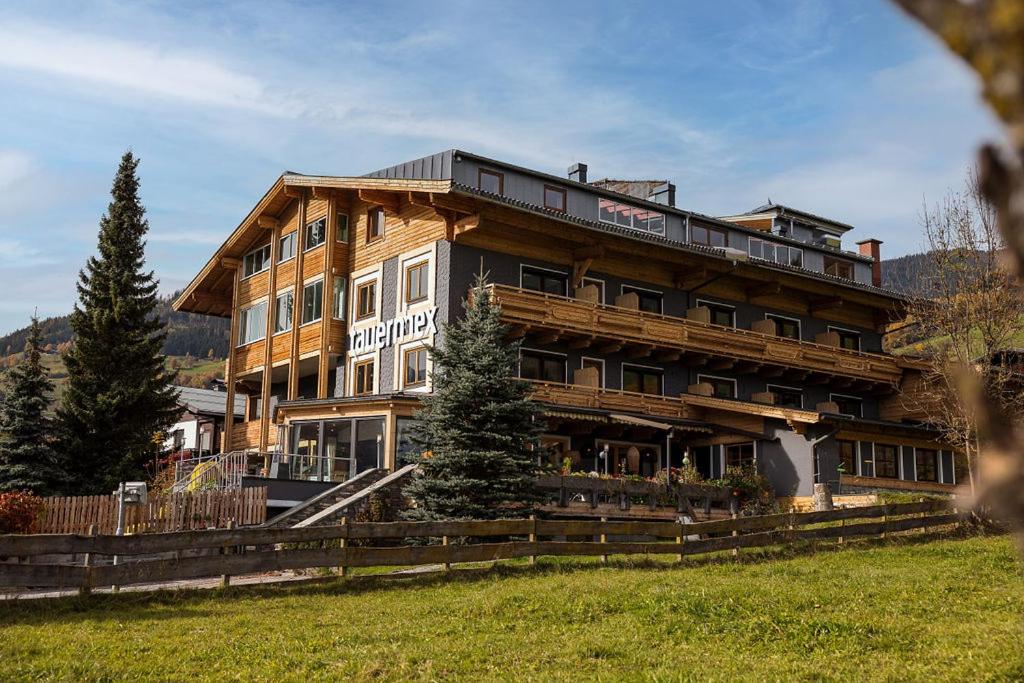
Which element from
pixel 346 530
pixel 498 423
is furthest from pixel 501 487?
pixel 346 530

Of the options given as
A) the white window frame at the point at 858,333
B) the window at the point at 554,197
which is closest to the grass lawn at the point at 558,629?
the window at the point at 554,197

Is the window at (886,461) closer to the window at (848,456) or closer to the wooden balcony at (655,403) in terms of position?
the window at (848,456)

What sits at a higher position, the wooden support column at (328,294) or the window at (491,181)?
the window at (491,181)

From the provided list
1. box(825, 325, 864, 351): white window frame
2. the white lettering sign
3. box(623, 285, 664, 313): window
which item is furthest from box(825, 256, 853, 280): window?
the white lettering sign

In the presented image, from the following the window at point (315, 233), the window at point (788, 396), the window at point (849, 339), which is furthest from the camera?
the window at point (849, 339)

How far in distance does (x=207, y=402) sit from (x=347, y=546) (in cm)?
4082

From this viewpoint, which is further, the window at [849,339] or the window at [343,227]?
the window at [849,339]

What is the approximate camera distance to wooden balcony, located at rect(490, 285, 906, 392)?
3538 centimetres

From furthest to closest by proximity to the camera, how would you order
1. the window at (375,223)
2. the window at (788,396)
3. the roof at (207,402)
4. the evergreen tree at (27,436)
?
the roof at (207,402) < the window at (788,396) < the window at (375,223) < the evergreen tree at (27,436)

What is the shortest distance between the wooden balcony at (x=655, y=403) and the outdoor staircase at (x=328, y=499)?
20.0ft

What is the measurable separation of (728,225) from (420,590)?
30.1 metres

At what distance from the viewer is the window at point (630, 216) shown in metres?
41.9

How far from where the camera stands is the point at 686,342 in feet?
128

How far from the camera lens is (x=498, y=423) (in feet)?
88.4
